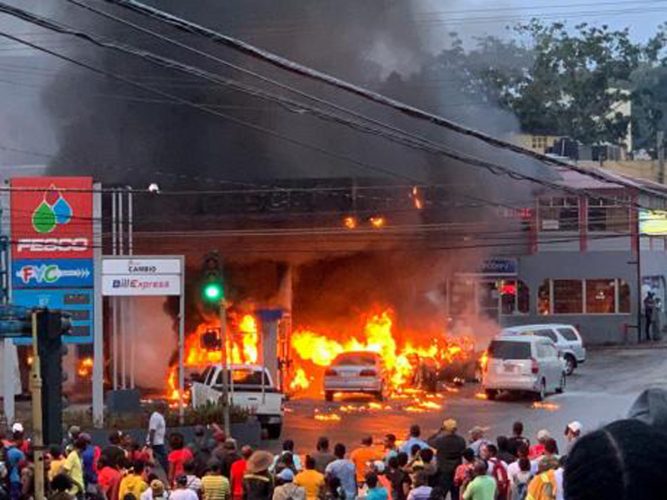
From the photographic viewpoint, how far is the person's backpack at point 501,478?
13789 millimetres

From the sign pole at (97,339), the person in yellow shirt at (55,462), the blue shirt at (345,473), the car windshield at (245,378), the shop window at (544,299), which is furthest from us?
the shop window at (544,299)

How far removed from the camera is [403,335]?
42844 mm

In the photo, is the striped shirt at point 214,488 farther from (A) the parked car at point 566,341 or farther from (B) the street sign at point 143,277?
(A) the parked car at point 566,341

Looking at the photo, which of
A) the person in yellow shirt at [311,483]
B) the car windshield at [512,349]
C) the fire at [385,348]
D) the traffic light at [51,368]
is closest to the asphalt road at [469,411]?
the car windshield at [512,349]

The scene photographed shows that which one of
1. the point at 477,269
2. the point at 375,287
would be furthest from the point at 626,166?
the point at 375,287

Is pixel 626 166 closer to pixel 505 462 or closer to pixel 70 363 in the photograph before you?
pixel 70 363

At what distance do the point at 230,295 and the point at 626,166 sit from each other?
1246 inches

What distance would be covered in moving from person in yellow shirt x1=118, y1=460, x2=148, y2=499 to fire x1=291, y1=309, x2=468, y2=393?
24883mm

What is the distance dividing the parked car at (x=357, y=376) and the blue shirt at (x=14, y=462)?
1920 centimetres

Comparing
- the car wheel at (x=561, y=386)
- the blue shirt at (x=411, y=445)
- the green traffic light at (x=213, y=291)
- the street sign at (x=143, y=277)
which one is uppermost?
the street sign at (x=143, y=277)

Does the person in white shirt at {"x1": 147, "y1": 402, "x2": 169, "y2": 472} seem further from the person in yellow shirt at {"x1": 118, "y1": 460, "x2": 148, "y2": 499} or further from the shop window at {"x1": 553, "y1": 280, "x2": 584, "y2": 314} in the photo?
the shop window at {"x1": 553, "y1": 280, "x2": 584, "y2": 314}

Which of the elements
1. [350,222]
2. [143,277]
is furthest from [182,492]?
[350,222]

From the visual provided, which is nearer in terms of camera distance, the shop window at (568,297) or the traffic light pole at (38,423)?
the traffic light pole at (38,423)

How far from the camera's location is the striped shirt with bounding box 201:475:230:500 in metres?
13.2
